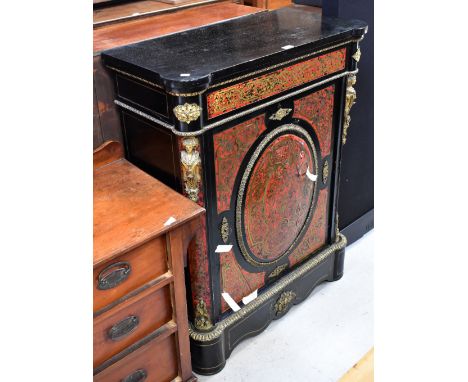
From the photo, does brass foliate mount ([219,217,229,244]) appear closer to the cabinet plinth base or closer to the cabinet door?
the cabinet door

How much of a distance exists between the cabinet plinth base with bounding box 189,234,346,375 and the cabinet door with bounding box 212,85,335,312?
0.06 meters

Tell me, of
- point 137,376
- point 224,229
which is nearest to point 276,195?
point 224,229

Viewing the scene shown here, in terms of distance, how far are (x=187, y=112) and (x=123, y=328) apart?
720 millimetres

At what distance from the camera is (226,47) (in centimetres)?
186

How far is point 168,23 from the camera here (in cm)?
222

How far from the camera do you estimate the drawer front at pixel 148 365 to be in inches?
67.8

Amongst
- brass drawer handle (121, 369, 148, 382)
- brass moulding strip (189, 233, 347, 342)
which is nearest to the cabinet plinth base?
brass moulding strip (189, 233, 347, 342)

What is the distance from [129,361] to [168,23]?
4.49 feet

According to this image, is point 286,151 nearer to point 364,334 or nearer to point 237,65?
point 237,65

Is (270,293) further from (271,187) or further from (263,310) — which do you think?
(271,187)

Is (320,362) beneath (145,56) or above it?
beneath

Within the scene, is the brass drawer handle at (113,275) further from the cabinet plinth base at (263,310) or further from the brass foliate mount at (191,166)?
the cabinet plinth base at (263,310)

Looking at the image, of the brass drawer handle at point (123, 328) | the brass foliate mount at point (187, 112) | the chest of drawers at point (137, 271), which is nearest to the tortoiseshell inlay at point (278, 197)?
the chest of drawers at point (137, 271)

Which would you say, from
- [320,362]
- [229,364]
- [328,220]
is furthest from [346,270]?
[229,364]
